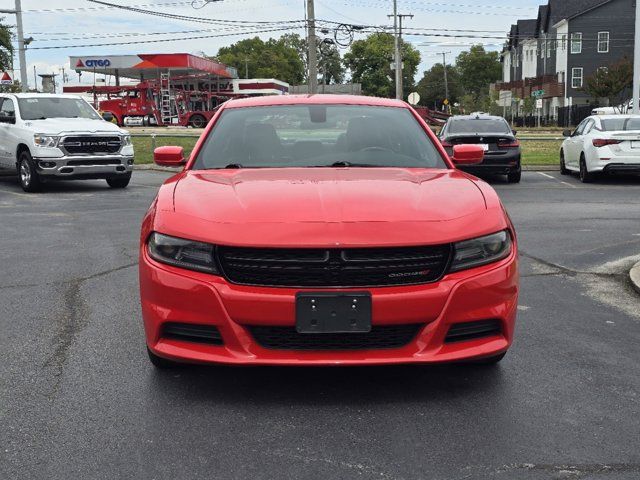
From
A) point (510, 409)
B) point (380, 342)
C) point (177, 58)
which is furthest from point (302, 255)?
point (177, 58)

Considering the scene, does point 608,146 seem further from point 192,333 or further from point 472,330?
point 192,333

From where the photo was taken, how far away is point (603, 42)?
6300 cm

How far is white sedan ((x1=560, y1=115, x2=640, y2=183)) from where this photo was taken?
1636cm

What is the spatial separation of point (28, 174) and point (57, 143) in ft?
3.04

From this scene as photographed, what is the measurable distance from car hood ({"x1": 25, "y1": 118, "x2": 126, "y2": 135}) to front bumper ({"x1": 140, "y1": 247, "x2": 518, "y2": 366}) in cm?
1230

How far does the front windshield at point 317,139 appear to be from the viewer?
5172 millimetres

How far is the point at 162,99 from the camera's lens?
47.5 m

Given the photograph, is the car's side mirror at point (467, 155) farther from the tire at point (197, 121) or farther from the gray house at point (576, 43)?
the gray house at point (576, 43)

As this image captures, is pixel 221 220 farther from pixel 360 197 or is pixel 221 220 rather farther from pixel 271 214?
pixel 360 197

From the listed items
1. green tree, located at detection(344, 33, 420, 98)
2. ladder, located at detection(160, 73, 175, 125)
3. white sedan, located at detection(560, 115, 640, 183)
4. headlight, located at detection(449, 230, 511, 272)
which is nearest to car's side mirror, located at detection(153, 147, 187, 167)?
headlight, located at detection(449, 230, 511, 272)

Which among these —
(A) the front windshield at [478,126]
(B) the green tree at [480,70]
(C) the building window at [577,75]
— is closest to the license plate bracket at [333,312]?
(A) the front windshield at [478,126]

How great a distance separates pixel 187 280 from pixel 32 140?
41.3 ft

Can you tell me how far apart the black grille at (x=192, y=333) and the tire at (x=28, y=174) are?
12.4 m

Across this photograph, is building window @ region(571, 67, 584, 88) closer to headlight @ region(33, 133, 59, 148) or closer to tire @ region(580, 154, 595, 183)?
tire @ region(580, 154, 595, 183)
